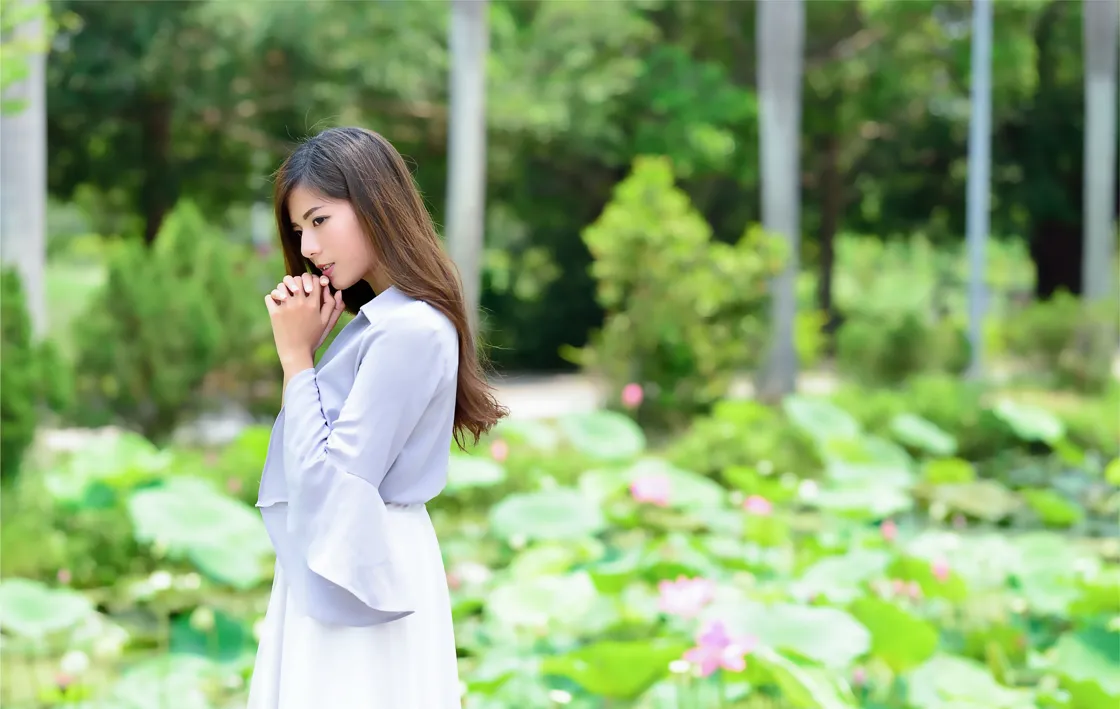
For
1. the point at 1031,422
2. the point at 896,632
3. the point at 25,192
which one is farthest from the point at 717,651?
the point at 25,192

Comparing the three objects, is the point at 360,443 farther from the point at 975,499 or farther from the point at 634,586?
the point at 975,499

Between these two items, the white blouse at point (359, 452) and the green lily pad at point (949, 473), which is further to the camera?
the green lily pad at point (949, 473)

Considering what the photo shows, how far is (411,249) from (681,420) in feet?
29.1

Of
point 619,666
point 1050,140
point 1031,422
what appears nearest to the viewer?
point 619,666

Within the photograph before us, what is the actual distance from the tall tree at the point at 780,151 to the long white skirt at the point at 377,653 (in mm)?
9950

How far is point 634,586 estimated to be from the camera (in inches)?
213

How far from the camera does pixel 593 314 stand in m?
20.3

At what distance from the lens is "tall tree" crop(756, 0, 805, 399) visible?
1184 cm

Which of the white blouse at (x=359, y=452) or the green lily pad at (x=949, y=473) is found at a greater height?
the white blouse at (x=359, y=452)

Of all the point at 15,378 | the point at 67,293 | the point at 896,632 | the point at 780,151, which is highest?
the point at 780,151

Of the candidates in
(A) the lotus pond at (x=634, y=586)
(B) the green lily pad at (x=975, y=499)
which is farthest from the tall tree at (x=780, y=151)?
(B) the green lily pad at (x=975, y=499)

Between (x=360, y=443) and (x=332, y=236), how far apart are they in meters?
0.35

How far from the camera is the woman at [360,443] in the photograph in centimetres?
190

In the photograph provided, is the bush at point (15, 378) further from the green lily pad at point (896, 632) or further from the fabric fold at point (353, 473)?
the fabric fold at point (353, 473)
